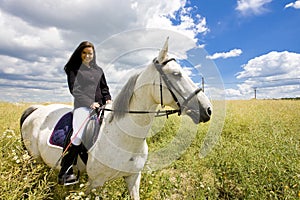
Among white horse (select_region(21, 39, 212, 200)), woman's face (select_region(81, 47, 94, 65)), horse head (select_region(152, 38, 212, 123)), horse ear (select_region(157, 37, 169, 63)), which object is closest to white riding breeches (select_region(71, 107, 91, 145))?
white horse (select_region(21, 39, 212, 200))

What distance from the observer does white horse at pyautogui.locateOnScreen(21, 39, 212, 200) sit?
2240 millimetres

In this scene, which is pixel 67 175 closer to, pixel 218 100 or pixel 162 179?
pixel 162 179

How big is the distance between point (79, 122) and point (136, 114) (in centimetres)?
94

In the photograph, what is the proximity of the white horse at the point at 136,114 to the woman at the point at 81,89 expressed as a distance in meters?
0.22

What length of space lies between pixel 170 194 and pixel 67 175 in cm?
168

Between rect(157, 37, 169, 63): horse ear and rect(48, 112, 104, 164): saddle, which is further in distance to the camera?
rect(48, 112, 104, 164): saddle

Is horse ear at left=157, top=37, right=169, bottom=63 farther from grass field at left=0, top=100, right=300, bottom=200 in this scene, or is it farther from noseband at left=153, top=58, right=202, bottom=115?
grass field at left=0, top=100, right=300, bottom=200

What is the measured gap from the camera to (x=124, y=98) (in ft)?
8.29

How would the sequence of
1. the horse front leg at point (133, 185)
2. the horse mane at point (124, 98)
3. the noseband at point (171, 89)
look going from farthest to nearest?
the horse front leg at point (133, 185)
the horse mane at point (124, 98)
the noseband at point (171, 89)

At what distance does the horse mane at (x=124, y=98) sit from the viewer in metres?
2.51

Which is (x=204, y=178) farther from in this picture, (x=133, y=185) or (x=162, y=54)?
(x=162, y=54)

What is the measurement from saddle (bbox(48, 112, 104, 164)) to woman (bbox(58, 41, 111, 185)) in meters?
0.08

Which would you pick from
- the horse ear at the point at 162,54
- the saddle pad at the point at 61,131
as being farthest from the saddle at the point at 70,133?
the horse ear at the point at 162,54

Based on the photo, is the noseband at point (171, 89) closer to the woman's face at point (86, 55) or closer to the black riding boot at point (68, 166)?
the woman's face at point (86, 55)
